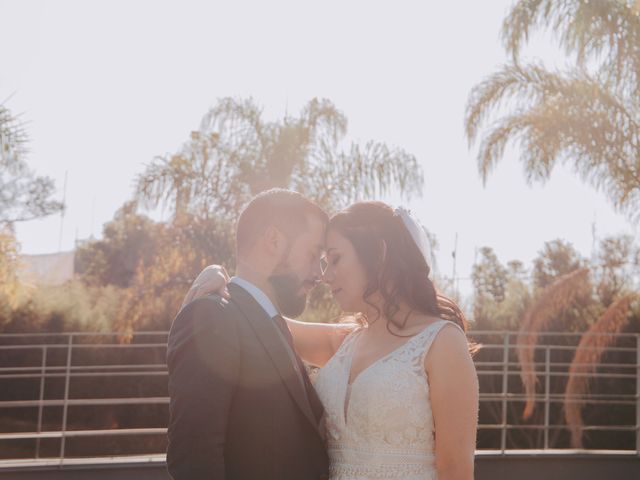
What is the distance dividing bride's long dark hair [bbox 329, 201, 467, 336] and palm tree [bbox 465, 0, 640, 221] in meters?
6.62

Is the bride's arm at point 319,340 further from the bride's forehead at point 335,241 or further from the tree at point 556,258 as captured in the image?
the tree at point 556,258

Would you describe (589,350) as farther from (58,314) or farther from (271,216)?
(58,314)

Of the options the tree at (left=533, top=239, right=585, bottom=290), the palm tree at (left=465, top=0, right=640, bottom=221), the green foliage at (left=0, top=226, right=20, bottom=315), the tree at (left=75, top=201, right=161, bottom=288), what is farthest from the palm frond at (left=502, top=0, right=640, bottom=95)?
the tree at (left=75, top=201, right=161, bottom=288)

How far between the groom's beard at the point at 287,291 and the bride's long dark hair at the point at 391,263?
0.28 meters

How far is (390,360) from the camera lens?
10.3ft

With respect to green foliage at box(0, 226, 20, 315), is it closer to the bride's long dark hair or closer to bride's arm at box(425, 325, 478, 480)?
the bride's long dark hair

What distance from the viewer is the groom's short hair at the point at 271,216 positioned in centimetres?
305

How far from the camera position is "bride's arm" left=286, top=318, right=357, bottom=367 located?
3.82 metres

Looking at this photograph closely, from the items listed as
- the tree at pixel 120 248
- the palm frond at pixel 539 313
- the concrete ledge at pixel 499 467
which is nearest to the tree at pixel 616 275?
the palm frond at pixel 539 313

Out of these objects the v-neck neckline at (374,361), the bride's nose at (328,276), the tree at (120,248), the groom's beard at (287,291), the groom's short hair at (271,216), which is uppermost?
the tree at (120,248)

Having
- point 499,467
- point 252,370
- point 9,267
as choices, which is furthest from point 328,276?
point 9,267

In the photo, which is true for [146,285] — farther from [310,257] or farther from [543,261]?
[543,261]

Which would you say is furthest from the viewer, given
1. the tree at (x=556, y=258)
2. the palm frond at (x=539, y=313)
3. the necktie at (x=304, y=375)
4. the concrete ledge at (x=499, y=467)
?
the tree at (x=556, y=258)

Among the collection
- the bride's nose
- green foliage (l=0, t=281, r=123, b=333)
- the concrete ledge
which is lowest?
the concrete ledge
